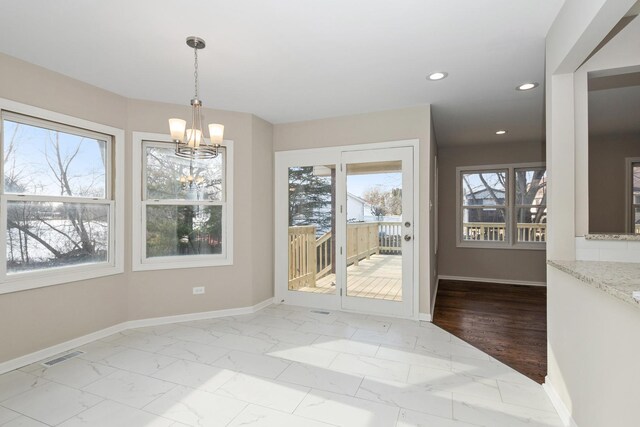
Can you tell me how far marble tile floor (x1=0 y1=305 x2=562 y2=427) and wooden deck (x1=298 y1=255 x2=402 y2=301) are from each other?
66 centimetres

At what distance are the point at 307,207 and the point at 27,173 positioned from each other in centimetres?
289

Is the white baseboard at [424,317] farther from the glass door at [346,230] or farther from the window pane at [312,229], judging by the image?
the window pane at [312,229]

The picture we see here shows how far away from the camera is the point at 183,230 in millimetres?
3803

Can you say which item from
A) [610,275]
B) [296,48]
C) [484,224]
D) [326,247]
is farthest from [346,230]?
[484,224]

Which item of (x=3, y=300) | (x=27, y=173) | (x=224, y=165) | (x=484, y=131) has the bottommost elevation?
(x=3, y=300)

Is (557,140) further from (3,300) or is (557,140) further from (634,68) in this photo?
(3,300)

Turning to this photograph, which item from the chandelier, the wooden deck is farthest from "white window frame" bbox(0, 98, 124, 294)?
the wooden deck

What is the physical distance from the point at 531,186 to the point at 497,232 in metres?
1.00

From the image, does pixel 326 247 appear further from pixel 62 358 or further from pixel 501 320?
pixel 62 358

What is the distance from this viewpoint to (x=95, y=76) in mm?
2963

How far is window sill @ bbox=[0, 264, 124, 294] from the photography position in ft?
8.52

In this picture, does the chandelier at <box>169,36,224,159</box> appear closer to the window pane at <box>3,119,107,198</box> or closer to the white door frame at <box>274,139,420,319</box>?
the window pane at <box>3,119,107,198</box>

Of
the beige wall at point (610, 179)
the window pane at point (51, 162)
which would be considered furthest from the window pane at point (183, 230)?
the beige wall at point (610, 179)

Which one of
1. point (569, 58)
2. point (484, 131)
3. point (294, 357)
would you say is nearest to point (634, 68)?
point (569, 58)
